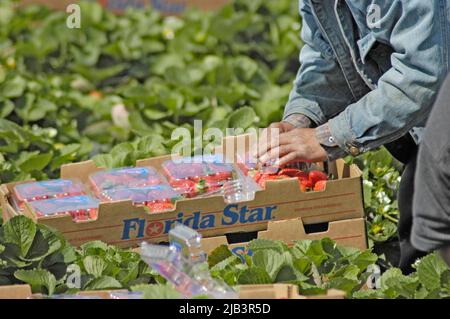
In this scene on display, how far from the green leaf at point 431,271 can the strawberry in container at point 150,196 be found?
92cm

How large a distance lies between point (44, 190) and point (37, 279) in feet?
2.44

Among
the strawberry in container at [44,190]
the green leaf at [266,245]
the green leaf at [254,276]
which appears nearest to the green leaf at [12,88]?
the strawberry in container at [44,190]

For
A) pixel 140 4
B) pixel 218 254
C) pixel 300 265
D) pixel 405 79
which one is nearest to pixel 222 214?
pixel 218 254

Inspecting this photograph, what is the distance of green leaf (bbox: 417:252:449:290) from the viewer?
2.91 meters

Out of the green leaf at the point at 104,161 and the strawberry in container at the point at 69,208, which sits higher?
the green leaf at the point at 104,161

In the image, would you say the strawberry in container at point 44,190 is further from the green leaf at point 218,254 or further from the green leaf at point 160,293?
the green leaf at point 160,293

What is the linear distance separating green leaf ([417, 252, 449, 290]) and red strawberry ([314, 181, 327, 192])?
1.84 feet

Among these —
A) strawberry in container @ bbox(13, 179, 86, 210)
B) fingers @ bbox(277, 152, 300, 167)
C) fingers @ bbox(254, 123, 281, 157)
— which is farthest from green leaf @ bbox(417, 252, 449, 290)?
strawberry in container @ bbox(13, 179, 86, 210)

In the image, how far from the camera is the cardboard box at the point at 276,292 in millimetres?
2613

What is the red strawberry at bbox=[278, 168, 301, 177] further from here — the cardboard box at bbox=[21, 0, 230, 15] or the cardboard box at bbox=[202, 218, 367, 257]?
the cardboard box at bbox=[21, 0, 230, 15]

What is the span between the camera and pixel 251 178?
140 inches

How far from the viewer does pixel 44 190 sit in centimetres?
364

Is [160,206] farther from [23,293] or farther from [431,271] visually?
[431,271]
